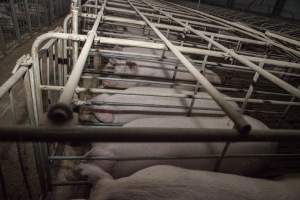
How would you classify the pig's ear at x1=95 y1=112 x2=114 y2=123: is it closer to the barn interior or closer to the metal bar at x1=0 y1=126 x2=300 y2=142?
the barn interior

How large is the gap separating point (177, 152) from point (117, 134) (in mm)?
1058

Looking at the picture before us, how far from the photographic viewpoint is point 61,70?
2.26 meters

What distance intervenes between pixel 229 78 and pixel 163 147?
3.18 m

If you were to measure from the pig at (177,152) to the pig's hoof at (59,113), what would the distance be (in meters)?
0.74

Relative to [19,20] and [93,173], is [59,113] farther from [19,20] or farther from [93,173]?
[19,20]

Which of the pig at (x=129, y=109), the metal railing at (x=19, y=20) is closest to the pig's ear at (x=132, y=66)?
the pig at (x=129, y=109)

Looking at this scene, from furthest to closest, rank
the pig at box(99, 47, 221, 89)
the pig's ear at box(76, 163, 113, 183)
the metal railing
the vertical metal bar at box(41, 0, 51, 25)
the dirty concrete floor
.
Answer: the vertical metal bar at box(41, 0, 51, 25)
the metal railing
the pig at box(99, 47, 221, 89)
the dirty concrete floor
the pig's ear at box(76, 163, 113, 183)

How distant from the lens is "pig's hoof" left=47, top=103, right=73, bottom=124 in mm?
602

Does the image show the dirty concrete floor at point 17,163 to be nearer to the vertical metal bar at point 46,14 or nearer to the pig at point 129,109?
the pig at point 129,109

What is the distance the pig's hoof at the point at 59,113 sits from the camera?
602 mm

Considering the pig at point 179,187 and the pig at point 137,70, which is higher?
the pig at point 137,70

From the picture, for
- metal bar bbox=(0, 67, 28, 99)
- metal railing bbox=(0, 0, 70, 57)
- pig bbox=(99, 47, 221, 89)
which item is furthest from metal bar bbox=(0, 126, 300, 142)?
metal railing bbox=(0, 0, 70, 57)

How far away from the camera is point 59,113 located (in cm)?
60

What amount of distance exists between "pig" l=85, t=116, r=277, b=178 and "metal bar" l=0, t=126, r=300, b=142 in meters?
0.65
